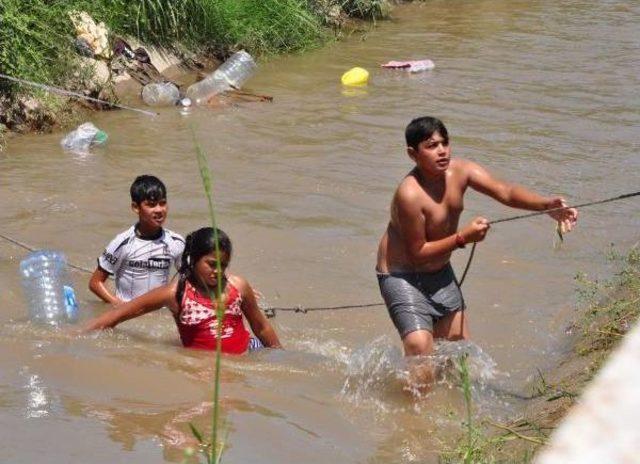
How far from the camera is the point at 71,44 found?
11586 mm

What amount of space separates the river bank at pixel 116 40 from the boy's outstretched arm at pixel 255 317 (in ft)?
18.2

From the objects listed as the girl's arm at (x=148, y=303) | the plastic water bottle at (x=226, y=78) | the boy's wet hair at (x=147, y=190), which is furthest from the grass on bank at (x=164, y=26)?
the girl's arm at (x=148, y=303)

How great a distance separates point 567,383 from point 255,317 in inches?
57.5

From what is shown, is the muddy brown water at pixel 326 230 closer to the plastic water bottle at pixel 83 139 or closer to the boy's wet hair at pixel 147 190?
the plastic water bottle at pixel 83 139

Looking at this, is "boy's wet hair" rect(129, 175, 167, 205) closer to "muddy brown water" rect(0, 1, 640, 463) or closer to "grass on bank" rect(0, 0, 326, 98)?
"muddy brown water" rect(0, 1, 640, 463)

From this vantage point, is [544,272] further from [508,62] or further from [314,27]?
[314,27]

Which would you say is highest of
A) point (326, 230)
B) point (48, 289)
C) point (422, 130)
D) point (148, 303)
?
point (422, 130)

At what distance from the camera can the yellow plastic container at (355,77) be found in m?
13.3

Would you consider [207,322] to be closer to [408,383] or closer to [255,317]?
[255,317]

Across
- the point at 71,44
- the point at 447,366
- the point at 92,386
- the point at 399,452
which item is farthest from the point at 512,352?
the point at 71,44

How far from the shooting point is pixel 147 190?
551cm

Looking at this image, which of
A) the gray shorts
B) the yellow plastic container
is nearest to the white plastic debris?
the yellow plastic container

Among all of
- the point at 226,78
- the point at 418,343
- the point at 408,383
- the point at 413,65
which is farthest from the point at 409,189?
the point at 413,65

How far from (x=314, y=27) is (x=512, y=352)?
10110mm
